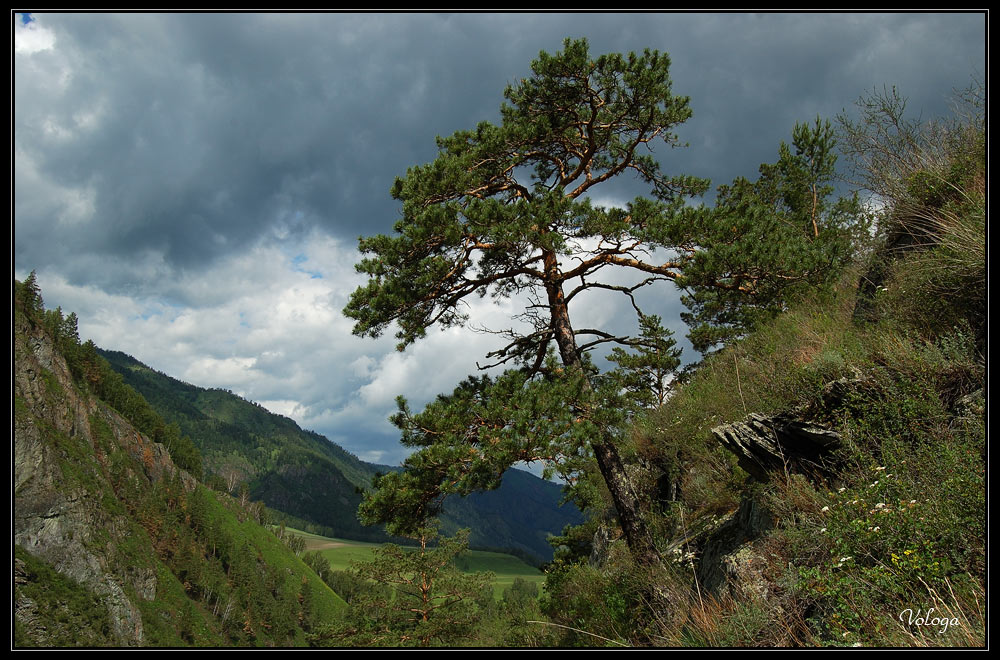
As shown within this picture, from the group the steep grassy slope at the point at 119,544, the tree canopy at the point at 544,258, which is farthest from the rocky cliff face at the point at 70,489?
the tree canopy at the point at 544,258

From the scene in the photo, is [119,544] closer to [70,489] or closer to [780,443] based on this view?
[70,489]

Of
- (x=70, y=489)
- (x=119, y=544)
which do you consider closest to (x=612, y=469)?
(x=70, y=489)

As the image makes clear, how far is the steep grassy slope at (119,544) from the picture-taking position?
8788cm

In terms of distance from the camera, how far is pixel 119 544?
352 feet

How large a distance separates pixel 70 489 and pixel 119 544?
1947 cm

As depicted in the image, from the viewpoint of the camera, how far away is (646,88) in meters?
10.8

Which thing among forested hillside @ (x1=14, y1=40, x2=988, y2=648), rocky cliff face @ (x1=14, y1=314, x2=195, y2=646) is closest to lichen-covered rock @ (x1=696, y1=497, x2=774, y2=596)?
forested hillside @ (x1=14, y1=40, x2=988, y2=648)

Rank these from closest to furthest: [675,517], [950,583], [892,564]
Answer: [950,583]
[892,564]
[675,517]

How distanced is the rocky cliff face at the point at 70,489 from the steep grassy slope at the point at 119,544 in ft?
0.88

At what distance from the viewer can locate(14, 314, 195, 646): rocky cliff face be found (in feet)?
296

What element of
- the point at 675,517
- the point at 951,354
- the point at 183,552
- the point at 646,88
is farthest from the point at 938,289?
the point at 183,552

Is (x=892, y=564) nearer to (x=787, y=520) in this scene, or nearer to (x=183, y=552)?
(x=787, y=520)

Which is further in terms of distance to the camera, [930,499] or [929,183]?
[929,183]

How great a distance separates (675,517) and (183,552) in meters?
152
